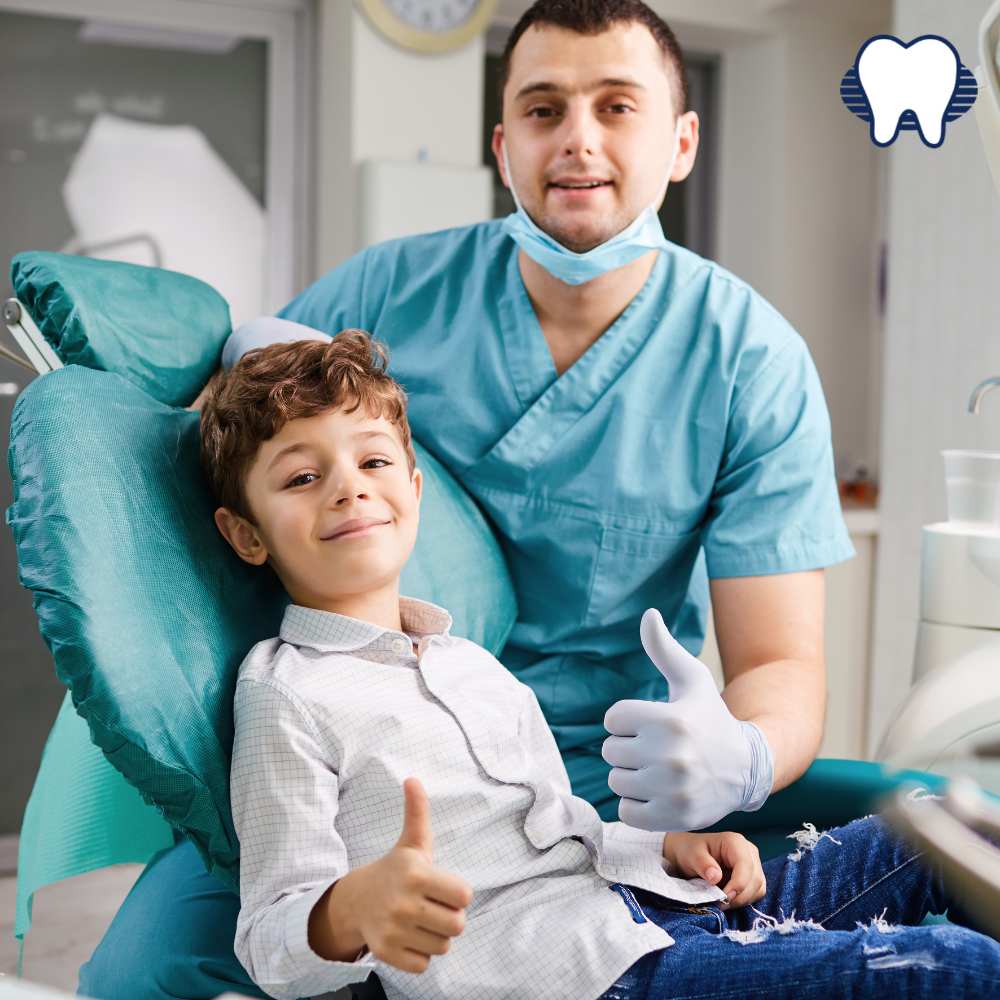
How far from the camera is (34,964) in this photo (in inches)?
73.8

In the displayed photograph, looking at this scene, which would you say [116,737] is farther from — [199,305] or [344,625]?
[199,305]

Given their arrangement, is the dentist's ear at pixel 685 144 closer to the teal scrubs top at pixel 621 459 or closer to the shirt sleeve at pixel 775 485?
the teal scrubs top at pixel 621 459

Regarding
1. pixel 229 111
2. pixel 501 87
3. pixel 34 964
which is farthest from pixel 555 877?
pixel 229 111

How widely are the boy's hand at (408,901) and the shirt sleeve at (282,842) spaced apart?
5cm

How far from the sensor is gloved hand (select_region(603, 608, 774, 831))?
0.88m

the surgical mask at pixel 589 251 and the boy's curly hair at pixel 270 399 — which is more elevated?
the surgical mask at pixel 589 251

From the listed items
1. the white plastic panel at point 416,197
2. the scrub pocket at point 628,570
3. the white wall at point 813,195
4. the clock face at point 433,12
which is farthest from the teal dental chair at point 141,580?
the white wall at point 813,195

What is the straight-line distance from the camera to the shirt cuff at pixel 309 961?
715 mm

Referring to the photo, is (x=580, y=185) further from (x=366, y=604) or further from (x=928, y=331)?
(x=928, y=331)

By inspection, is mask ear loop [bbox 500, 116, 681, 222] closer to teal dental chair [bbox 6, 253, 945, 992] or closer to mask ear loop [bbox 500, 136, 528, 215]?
mask ear loop [bbox 500, 136, 528, 215]

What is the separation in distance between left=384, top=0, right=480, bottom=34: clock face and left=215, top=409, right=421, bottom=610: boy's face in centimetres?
170

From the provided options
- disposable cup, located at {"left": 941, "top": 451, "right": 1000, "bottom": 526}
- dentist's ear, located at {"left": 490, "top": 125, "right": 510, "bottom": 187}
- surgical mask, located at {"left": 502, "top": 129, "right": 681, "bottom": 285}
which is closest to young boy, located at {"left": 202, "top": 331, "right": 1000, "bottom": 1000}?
surgical mask, located at {"left": 502, "top": 129, "right": 681, "bottom": 285}

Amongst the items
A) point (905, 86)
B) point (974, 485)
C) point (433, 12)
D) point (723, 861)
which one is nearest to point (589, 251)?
point (905, 86)

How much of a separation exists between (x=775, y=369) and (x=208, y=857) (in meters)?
0.88
